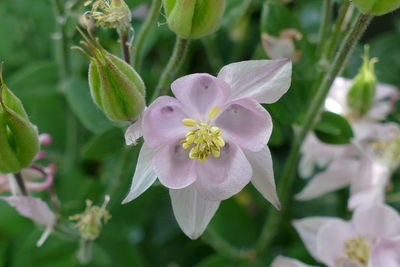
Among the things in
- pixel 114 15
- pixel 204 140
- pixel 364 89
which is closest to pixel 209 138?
pixel 204 140

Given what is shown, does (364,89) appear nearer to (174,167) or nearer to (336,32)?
(336,32)

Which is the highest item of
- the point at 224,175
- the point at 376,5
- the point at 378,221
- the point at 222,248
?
the point at 376,5

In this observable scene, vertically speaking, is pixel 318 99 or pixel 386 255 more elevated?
pixel 318 99

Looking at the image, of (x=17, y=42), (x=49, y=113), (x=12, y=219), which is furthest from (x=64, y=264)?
(x=17, y=42)

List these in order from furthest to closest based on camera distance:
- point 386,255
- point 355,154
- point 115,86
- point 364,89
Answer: point 355,154 < point 364,89 < point 386,255 < point 115,86

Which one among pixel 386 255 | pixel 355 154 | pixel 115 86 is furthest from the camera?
pixel 355 154

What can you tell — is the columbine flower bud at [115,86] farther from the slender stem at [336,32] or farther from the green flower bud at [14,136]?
the slender stem at [336,32]

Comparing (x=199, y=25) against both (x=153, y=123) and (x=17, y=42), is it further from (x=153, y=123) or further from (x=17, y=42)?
(x=17, y=42)
